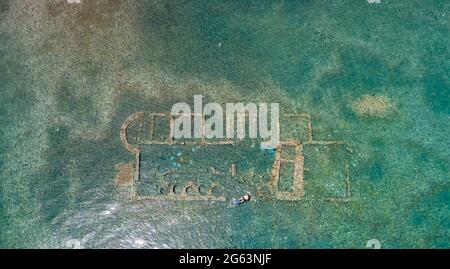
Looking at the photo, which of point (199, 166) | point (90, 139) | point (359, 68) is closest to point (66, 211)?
point (90, 139)

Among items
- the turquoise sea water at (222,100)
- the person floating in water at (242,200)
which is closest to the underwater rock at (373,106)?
the turquoise sea water at (222,100)

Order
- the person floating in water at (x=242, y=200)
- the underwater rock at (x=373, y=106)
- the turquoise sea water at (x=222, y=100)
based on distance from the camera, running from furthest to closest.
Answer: the underwater rock at (x=373, y=106)
the person floating in water at (x=242, y=200)
the turquoise sea water at (x=222, y=100)

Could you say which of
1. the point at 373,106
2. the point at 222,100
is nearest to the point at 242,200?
the point at 222,100

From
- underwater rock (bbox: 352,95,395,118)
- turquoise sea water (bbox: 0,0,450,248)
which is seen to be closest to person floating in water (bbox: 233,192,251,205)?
turquoise sea water (bbox: 0,0,450,248)

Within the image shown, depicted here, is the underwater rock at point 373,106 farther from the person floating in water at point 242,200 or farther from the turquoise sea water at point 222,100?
the person floating in water at point 242,200

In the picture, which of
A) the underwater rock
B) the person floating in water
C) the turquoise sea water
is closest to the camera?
the turquoise sea water

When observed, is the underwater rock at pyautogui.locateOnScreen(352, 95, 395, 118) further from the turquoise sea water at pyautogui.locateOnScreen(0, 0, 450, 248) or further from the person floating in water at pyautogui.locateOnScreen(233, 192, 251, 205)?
the person floating in water at pyautogui.locateOnScreen(233, 192, 251, 205)

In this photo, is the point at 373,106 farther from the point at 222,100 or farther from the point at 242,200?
the point at 242,200

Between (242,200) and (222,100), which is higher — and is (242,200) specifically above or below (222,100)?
below
